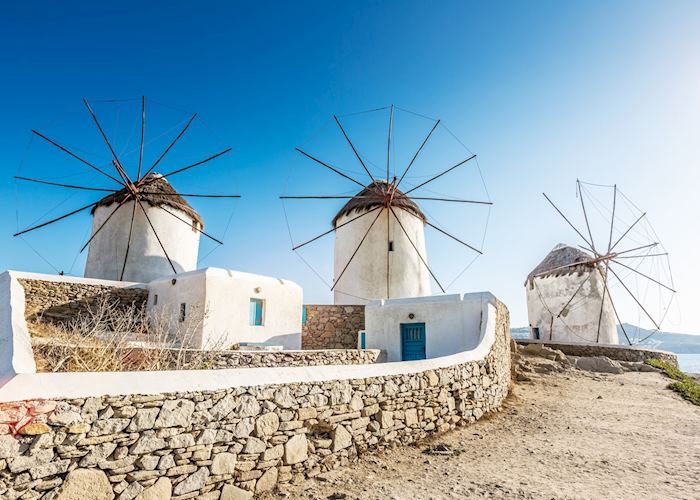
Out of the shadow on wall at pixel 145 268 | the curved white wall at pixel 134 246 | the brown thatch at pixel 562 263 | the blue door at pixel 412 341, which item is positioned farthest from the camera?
the brown thatch at pixel 562 263

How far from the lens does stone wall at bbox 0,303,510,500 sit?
2.64 meters

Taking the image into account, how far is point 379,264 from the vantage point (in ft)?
54.7

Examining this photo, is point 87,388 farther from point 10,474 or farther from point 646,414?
point 646,414

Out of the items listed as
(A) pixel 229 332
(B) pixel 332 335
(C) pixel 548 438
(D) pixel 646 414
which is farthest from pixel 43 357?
(D) pixel 646 414

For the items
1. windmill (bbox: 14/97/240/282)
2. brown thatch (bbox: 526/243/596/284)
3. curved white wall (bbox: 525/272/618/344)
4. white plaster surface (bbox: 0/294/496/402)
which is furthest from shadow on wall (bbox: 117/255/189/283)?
brown thatch (bbox: 526/243/596/284)

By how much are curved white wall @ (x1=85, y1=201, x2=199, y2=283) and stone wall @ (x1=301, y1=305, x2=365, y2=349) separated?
5869mm

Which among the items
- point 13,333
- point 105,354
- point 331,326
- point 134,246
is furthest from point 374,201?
point 13,333

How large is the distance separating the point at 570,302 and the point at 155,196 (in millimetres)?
19731

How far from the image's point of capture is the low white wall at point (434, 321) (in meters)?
9.84

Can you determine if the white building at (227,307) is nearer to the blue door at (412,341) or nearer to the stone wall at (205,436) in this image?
the blue door at (412,341)

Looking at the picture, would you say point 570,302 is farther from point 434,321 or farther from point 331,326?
point 331,326

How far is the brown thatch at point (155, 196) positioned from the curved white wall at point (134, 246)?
20 centimetres

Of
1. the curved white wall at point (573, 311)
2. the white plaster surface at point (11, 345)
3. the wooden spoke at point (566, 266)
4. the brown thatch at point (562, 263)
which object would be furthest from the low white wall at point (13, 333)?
the brown thatch at point (562, 263)

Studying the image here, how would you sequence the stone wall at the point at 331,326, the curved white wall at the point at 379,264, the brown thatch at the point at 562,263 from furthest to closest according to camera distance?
the brown thatch at the point at 562,263, the curved white wall at the point at 379,264, the stone wall at the point at 331,326
